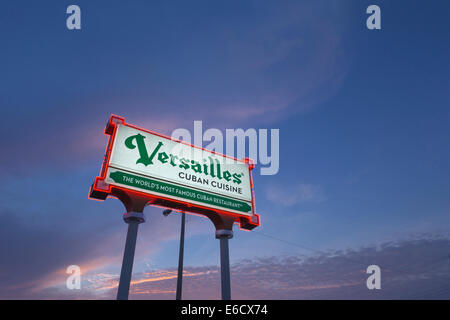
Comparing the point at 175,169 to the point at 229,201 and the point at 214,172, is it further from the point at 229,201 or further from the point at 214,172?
the point at 229,201

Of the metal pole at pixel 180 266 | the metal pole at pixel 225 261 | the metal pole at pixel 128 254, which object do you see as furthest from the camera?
the metal pole at pixel 180 266

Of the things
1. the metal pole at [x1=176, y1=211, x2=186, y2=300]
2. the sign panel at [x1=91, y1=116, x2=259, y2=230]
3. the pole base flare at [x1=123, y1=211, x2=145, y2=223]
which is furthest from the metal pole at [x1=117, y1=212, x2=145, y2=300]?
the metal pole at [x1=176, y1=211, x2=186, y2=300]

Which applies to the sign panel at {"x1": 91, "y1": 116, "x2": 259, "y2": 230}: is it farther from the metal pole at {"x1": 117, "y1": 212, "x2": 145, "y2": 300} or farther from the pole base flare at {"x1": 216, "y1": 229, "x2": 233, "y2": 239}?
the metal pole at {"x1": 117, "y1": 212, "x2": 145, "y2": 300}

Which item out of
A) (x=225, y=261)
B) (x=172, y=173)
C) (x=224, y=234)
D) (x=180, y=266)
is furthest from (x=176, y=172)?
(x=180, y=266)

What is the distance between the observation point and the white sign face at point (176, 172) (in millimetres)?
10758

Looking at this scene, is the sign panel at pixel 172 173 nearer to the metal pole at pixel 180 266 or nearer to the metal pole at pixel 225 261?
the metal pole at pixel 225 261

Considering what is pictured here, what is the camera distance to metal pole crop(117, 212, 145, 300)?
878cm

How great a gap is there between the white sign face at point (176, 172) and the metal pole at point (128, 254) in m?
1.03

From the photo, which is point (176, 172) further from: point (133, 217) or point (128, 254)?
point (128, 254)

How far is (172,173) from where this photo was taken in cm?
1181

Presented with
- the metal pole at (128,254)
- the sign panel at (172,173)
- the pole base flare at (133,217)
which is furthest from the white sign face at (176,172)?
the metal pole at (128,254)

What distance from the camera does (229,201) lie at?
1291cm

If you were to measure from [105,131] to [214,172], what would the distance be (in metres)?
4.87
